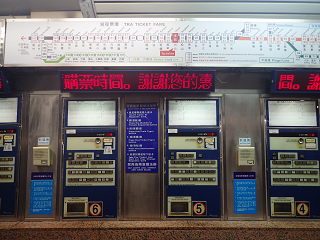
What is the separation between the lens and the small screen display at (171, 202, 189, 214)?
12.5 ft

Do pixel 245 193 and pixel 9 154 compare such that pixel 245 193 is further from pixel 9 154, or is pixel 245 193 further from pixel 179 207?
pixel 9 154

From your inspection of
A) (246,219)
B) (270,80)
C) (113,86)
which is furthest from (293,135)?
(113,86)

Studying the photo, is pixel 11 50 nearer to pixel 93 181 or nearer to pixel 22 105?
pixel 22 105

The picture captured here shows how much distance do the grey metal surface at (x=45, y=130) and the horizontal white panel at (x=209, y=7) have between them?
176 centimetres

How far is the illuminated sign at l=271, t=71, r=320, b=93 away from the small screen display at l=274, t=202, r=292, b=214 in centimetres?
184

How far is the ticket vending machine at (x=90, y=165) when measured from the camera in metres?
3.82

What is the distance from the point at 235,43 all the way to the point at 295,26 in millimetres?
979

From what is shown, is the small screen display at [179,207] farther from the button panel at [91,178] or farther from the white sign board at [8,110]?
the white sign board at [8,110]

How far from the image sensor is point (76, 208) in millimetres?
3826

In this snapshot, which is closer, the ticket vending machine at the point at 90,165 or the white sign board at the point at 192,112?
the ticket vending machine at the point at 90,165

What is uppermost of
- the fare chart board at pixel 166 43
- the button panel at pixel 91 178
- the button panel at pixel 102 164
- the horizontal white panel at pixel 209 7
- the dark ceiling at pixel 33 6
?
the dark ceiling at pixel 33 6

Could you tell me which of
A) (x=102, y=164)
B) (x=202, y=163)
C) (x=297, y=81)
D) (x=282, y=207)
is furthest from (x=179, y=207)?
(x=297, y=81)

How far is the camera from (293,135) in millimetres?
3891

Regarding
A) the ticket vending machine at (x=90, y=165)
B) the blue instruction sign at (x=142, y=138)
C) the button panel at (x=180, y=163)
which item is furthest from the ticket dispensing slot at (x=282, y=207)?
the ticket vending machine at (x=90, y=165)
